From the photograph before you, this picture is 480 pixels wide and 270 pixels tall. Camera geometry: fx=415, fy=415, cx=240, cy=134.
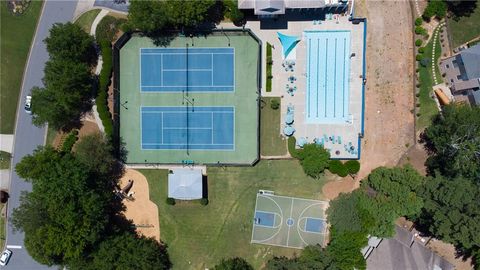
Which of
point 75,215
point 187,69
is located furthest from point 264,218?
point 75,215

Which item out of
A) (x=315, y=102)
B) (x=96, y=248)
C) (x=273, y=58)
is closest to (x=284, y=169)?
(x=315, y=102)

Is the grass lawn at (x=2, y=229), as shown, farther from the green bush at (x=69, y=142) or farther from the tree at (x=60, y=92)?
the tree at (x=60, y=92)

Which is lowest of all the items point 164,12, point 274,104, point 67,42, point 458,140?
Result: point 458,140

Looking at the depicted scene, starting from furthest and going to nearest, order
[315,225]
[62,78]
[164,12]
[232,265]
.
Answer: [315,225], [232,265], [164,12], [62,78]

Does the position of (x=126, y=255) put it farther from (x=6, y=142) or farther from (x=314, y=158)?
(x=314, y=158)

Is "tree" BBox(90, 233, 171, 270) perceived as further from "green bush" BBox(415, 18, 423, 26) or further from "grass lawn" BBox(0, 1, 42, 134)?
"green bush" BBox(415, 18, 423, 26)

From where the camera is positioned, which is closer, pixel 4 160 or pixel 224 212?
pixel 224 212
